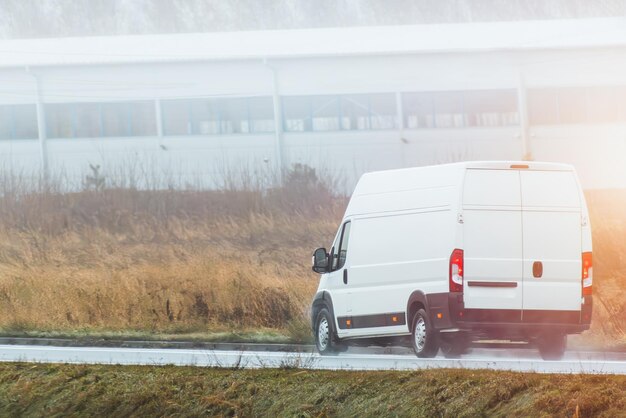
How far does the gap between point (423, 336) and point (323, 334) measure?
2845mm

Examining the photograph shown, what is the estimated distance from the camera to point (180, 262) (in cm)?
3434

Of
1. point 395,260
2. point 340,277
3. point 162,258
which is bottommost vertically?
point 162,258

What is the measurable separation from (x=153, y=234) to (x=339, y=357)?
965 inches

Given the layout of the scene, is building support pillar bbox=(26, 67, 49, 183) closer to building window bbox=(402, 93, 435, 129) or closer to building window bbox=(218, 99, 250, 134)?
building window bbox=(218, 99, 250, 134)

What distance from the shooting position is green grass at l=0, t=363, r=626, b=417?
498 inches

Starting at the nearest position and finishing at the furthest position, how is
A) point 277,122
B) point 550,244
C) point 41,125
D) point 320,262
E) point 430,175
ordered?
point 550,244, point 430,175, point 320,262, point 277,122, point 41,125

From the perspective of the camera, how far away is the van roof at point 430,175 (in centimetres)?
1794

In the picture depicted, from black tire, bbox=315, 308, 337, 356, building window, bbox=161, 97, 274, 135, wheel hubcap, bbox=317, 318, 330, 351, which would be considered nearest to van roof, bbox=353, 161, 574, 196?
black tire, bbox=315, 308, 337, 356

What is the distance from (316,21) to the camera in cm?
19438

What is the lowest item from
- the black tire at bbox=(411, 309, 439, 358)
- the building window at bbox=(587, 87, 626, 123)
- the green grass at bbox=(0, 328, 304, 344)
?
the green grass at bbox=(0, 328, 304, 344)

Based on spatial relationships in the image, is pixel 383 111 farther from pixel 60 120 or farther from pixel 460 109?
pixel 60 120

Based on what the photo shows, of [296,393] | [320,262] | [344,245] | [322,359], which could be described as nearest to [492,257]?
[322,359]

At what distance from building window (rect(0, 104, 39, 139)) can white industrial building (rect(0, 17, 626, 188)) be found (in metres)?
0.05

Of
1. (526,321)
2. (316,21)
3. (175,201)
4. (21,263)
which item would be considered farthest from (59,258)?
(316,21)
